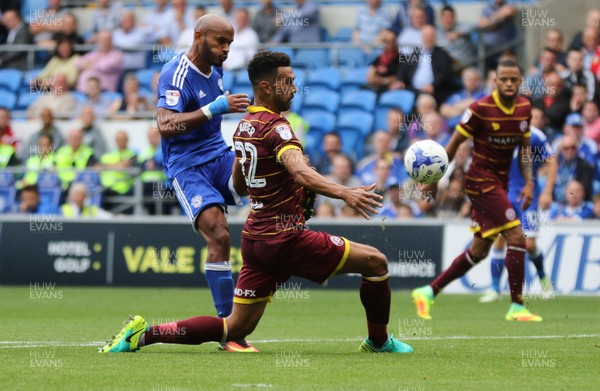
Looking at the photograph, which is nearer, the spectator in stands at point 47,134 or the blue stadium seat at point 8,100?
the spectator in stands at point 47,134

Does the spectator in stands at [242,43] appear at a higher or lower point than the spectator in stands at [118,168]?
higher

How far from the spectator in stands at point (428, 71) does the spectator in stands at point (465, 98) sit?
424 mm

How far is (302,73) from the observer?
20594mm

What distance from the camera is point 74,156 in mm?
19094

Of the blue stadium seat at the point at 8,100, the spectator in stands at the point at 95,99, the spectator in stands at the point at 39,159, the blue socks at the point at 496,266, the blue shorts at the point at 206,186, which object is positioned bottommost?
the blue socks at the point at 496,266

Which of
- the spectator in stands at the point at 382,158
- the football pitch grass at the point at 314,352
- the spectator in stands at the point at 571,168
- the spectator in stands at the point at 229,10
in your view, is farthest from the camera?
the spectator in stands at the point at 229,10

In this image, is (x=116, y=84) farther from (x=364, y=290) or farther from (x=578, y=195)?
(x=364, y=290)

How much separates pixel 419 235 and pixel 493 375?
9576 mm

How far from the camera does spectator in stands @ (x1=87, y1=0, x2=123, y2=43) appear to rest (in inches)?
905

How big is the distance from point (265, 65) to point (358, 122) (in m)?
11.5

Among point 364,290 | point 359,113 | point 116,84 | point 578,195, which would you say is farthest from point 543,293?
point 116,84

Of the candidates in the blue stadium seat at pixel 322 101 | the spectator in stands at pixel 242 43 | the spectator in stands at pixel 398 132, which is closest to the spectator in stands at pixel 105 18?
the spectator in stands at pixel 242 43

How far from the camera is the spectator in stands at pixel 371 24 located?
2088 centimetres

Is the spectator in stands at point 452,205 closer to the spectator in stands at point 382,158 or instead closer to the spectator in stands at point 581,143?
the spectator in stands at point 382,158
